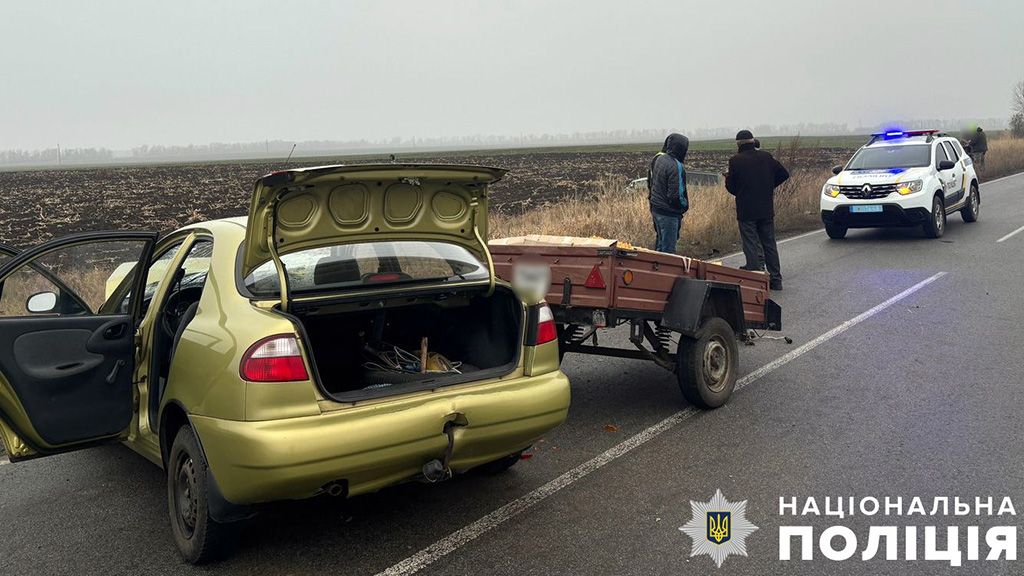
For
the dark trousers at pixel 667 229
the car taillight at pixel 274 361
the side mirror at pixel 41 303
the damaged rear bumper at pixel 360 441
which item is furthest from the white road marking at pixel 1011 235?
the side mirror at pixel 41 303

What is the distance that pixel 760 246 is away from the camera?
1123 cm

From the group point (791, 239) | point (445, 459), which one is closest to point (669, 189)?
point (445, 459)

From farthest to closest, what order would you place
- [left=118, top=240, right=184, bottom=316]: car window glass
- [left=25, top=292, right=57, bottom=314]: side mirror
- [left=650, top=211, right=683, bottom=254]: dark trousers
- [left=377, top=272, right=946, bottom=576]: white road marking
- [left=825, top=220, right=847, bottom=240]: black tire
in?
[left=825, top=220, right=847, bottom=240]: black tire → [left=650, top=211, right=683, bottom=254]: dark trousers → [left=118, top=240, right=184, bottom=316]: car window glass → [left=25, top=292, right=57, bottom=314]: side mirror → [left=377, top=272, right=946, bottom=576]: white road marking

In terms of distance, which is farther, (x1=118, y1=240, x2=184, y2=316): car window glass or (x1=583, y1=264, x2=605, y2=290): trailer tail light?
(x1=583, y1=264, x2=605, y2=290): trailer tail light

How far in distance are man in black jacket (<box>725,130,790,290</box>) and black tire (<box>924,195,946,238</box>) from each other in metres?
5.47

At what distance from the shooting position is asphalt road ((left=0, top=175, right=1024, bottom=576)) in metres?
3.87

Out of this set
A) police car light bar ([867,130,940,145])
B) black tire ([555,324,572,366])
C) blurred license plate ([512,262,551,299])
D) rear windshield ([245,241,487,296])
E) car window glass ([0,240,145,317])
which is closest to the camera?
rear windshield ([245,241,487,296])

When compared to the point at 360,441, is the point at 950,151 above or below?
above

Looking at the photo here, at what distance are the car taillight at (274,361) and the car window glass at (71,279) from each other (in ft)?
4.67

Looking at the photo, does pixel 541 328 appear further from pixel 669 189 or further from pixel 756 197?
pixel 756 197

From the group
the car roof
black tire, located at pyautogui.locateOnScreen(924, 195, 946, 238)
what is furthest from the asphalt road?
the car roof

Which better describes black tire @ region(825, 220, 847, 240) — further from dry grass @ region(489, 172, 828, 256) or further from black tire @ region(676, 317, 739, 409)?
black tire @ region(676, 317, 739, 409)

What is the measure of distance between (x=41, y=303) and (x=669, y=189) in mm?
6854

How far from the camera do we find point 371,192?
4125 millimetres
